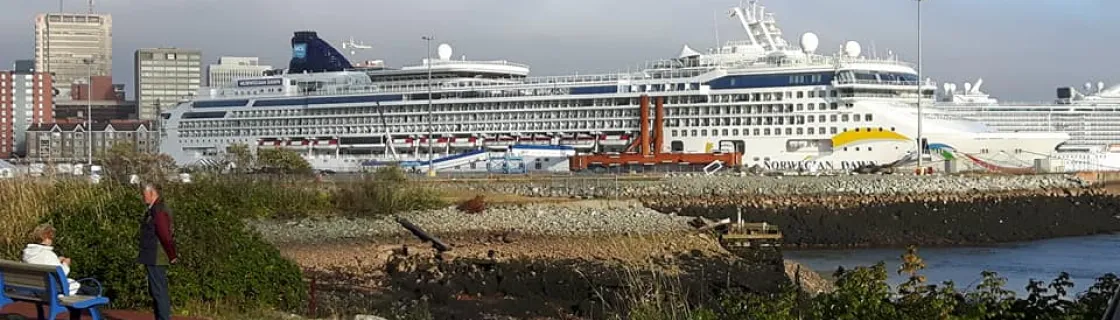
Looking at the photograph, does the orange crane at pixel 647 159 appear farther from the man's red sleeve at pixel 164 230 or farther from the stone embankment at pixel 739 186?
the man's red sleeve at pixel 164 230

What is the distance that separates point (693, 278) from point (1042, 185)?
38698mm

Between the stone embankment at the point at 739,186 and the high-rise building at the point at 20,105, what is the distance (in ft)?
365

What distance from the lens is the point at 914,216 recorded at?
45.8 m

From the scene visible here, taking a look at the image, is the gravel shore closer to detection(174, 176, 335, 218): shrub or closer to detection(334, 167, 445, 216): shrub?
detection(174, 176, 335, 218): shrub

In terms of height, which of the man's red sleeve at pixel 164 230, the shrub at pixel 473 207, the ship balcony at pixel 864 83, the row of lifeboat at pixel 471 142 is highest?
the ship balcony at pixel 864 83

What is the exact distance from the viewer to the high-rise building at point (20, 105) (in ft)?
486

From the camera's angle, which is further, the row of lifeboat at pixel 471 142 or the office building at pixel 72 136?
the office building at pixel 72 136

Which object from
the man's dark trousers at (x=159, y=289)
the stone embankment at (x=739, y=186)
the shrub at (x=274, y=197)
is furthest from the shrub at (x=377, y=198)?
the man's dark trousers at (x=159, y=289)

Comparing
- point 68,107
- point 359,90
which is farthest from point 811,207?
point 68,107

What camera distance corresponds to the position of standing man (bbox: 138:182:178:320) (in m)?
A: 12.0

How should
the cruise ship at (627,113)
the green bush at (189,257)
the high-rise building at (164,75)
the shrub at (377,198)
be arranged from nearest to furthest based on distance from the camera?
the green bush at (189,257) < the shrub at (377,198) < the cruise ship at (627,113) < the high-rise building at (164,75)

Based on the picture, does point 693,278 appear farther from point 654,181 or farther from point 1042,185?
point 1042,185

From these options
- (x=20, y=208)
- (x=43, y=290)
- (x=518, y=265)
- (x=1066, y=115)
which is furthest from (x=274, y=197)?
(x=1066, y=115)

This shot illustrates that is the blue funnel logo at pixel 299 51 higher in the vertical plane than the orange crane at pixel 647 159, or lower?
higher
